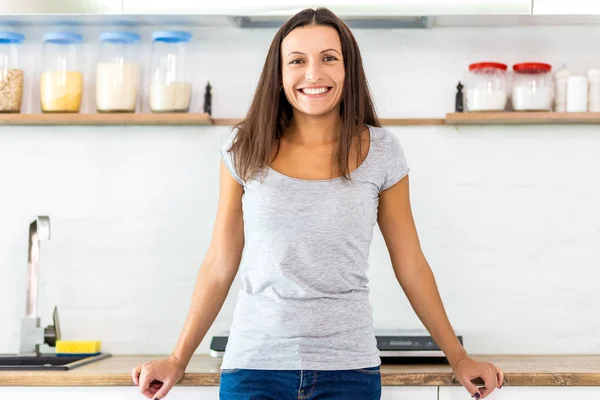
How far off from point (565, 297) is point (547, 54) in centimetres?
64

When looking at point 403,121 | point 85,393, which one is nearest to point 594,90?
point 403,121

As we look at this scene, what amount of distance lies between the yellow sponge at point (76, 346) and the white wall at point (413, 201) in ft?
0.27

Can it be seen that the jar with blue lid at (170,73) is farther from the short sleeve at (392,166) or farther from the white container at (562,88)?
the white container at (562,88)

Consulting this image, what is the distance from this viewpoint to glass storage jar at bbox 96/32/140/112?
81.8 inches

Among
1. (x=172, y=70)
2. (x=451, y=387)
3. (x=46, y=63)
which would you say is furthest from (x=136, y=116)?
(x=451, y=387)

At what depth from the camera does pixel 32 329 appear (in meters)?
2.06

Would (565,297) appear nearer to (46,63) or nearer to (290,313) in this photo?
(290,313)

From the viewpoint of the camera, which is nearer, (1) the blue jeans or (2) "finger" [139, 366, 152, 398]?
(1) the blue jeans

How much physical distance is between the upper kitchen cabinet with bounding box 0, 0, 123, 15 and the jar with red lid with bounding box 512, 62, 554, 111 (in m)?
0.98

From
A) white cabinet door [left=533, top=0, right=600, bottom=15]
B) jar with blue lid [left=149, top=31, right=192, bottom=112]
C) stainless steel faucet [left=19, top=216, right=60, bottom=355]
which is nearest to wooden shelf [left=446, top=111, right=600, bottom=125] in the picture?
white cabinet door [left=533, top=0, right=600, bottom=15]

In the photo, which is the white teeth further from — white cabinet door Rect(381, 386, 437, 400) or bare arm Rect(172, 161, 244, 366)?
white cabinet door Rect(381, 386, 437, 400)

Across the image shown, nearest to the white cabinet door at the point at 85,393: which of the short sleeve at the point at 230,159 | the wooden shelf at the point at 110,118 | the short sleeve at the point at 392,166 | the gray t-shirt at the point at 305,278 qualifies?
the gray t-shirt at the point at 305,278

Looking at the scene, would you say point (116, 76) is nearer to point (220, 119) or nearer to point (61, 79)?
point (61, 79)

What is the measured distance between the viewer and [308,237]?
138cm
